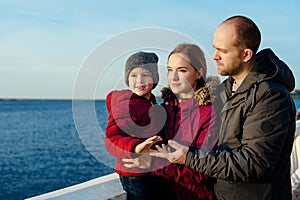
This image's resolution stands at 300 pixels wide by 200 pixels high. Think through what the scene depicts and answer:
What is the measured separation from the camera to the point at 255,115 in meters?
1.79

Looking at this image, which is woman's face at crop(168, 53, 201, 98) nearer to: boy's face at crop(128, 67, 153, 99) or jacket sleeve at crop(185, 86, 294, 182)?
boy's face at crop(128, 67, 153, 99)

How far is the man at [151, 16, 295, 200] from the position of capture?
5.80ft

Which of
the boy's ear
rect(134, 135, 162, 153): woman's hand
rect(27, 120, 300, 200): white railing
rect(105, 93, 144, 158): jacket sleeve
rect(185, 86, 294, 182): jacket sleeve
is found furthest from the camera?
rect(27, 120, 300, 200): white railing

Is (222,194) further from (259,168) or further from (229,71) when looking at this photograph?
(229,71)

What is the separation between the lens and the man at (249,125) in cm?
177

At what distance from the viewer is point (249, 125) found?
1.81 metres

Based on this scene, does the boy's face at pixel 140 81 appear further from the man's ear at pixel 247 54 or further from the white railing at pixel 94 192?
the white railing at pixel 94 192

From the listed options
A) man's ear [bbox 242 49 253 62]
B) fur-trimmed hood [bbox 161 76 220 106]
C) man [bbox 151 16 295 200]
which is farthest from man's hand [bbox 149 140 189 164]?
man's ear [bbox 242 49 253 62]

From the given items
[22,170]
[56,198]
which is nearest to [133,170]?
[56,198]

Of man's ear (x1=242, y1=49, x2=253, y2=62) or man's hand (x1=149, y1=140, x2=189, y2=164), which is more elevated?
man's ear (x1=242, y1=49, x2=253, y2=62)

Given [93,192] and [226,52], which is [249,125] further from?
[93,192]

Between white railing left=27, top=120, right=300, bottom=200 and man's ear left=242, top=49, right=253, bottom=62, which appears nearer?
man's ear left=242, top=49, right=253, bottom=62

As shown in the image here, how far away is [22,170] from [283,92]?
24880 millimetres

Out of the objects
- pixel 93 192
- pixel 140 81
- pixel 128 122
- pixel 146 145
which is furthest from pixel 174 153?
pixel 93 192
